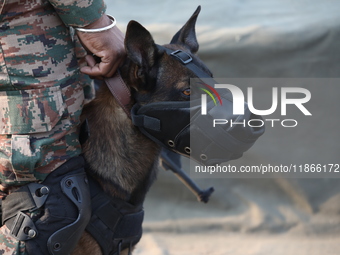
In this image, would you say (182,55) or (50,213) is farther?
(182,55)

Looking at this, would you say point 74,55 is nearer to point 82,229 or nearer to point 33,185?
point 33,185

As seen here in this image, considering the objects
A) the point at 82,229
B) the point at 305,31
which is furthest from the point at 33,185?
the point at 305,31

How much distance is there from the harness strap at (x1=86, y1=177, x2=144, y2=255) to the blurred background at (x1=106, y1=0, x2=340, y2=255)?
159cm

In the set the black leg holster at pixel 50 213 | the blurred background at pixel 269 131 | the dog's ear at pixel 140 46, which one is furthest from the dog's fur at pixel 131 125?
the blurred background at pixel 269 131

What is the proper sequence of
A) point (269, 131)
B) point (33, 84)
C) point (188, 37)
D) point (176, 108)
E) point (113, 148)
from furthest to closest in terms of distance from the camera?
point (269, 131) → point (188, 37) → point (113, 148) → point (176, 108) → point (33, 84)

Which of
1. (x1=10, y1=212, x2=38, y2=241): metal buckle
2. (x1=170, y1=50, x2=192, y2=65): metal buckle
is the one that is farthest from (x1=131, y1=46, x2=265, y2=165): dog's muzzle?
(x1=10, y1=212, x2=38, y2=241): metal buckle

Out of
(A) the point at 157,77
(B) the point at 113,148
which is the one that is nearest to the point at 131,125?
(B) the point at 113,148

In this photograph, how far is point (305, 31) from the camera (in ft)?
10.9

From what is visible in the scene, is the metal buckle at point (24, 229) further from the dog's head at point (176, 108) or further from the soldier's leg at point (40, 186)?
the dog's head at point (176, 108)

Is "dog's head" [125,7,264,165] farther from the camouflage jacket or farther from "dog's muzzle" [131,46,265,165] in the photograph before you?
the camouflage jacket

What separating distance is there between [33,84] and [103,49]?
10.2 inches

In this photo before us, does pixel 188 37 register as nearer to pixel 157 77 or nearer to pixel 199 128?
pixel 157 77

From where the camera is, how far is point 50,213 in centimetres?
160

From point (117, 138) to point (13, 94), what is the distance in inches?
16.2
